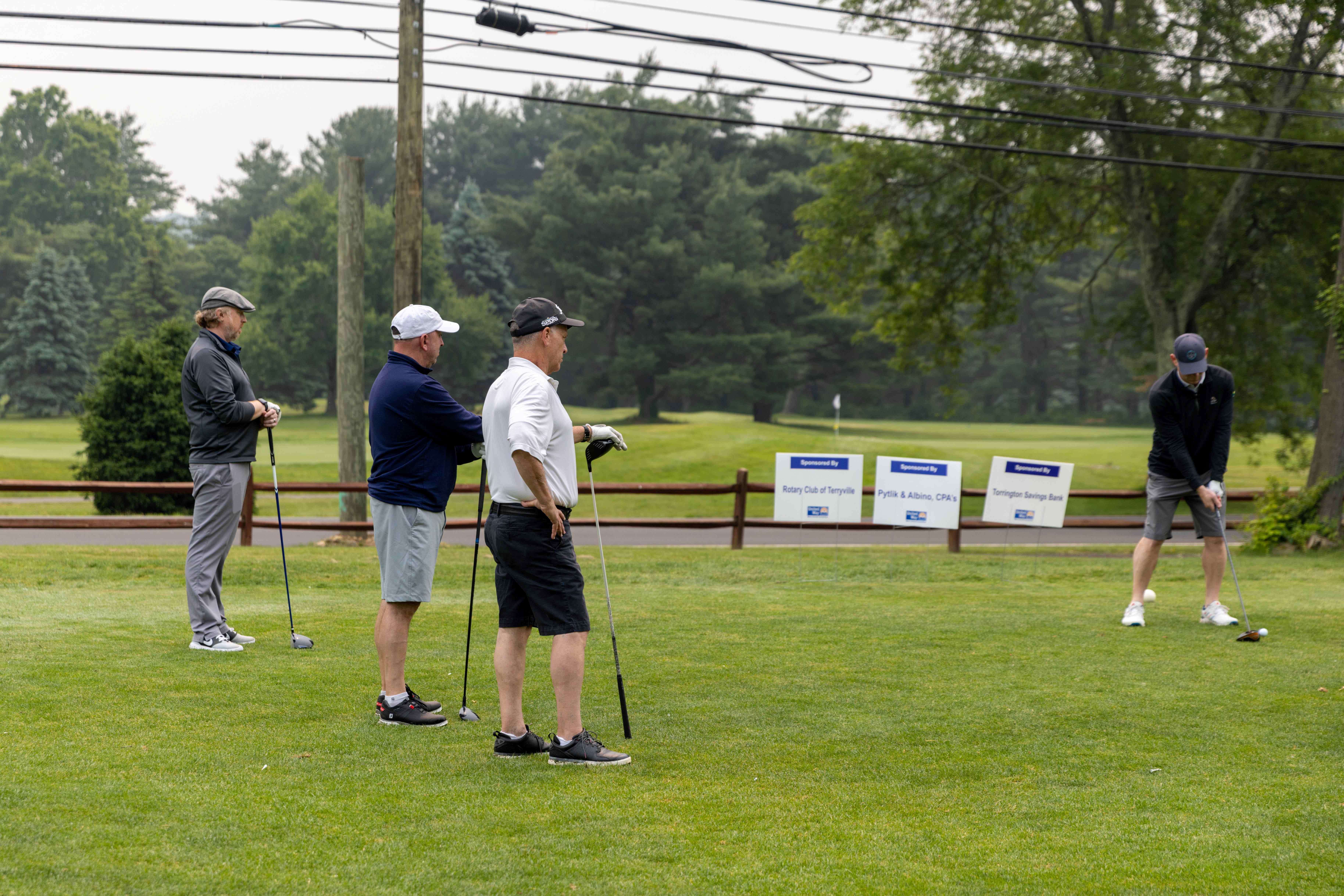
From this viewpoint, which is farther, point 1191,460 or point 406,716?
point 1191,460

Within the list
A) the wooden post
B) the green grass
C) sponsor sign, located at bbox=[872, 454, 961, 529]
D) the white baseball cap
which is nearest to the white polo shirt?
the white baseball cap

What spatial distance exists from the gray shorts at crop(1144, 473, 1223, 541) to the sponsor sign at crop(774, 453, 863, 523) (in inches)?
177

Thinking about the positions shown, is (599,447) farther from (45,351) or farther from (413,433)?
(45,351)

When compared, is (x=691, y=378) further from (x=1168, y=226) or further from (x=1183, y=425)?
(x=1183, y=425)

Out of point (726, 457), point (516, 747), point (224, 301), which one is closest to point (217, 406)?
point (224, 301)

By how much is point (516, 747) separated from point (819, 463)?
8478 mm

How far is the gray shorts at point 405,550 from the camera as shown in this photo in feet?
18.4

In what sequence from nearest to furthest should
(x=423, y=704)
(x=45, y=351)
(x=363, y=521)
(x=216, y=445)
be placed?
(x=423, y=704) → (x=216, y=445) → (x=363, y=521) → (x=45, y=351)

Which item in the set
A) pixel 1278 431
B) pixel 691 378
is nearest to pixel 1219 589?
pixel 1278 431

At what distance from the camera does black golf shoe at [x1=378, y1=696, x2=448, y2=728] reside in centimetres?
557

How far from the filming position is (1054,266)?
7750cm

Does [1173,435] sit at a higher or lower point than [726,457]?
higher

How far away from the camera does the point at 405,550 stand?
18.5 ft

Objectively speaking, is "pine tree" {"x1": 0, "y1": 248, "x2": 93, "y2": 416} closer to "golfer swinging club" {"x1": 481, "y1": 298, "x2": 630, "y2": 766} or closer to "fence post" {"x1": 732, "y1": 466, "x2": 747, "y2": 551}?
"fence post" {"x1": 732, "y1": 466, "x2": 747, "y2": 551}
